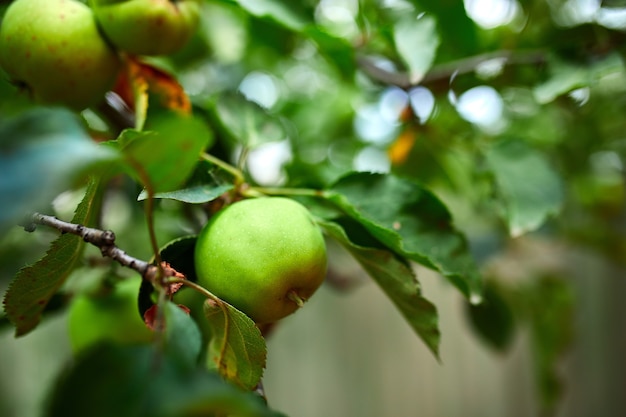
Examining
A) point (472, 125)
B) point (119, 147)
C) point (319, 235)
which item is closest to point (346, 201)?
point (319, 235)

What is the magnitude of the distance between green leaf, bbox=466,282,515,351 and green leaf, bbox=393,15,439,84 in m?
0.40

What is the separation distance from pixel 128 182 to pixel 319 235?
391mm

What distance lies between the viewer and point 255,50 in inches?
34.9

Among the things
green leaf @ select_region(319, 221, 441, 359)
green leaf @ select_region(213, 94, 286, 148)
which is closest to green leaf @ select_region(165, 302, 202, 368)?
green leaf @ select_region(319, 221, 441, 359)

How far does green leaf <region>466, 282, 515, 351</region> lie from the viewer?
2.60ft

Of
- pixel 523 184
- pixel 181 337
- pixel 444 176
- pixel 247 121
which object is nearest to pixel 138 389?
pixel 181 337

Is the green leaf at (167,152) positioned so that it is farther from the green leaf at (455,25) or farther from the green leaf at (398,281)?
the green leaf at (455,25)

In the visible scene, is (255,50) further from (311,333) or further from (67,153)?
(311,333)

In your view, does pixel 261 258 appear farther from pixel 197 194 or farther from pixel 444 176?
pixel 444 176

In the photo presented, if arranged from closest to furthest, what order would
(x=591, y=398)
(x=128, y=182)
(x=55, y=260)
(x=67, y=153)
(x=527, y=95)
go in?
(x=67, y=153) → (x=55, y=260) → (x=128, y=182) → (x=527, y=95) → (x=591, y=398)

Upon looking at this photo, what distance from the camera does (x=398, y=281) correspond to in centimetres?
39

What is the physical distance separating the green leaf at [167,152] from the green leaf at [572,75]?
371mm

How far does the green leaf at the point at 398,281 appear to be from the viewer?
0.38 meters

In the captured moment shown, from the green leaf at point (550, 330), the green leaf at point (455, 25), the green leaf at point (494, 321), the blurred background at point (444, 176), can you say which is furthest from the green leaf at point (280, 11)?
the green leaf at point (550, 330)
